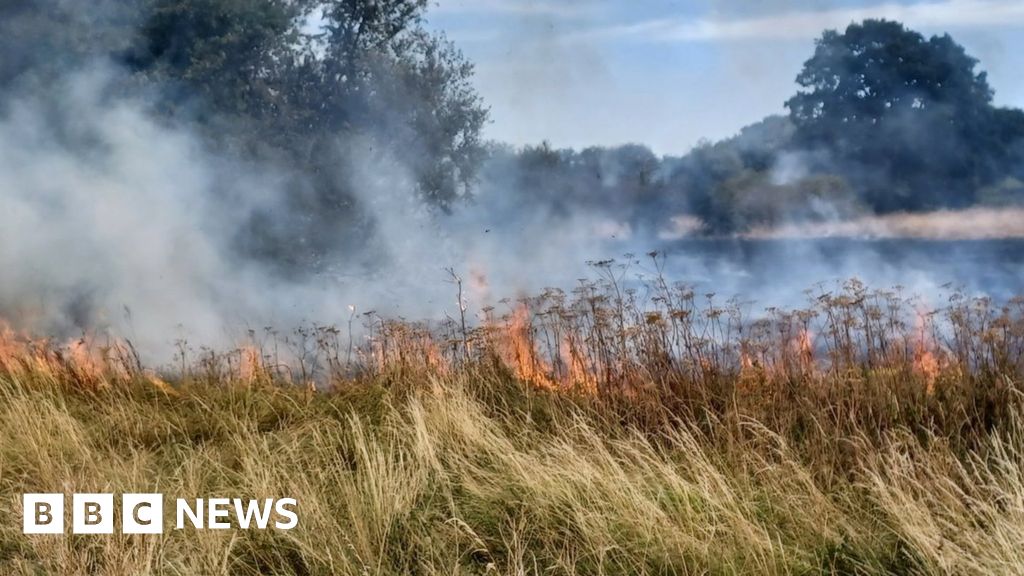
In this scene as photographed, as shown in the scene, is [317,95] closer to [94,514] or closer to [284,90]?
[284,90]

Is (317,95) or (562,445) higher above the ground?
(317,95)

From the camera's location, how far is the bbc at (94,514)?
407 cm

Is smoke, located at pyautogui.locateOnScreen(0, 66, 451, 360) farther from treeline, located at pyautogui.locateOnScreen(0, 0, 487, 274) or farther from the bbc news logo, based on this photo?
the bbc news logo

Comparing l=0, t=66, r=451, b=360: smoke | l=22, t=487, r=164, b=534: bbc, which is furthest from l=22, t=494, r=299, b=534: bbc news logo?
l=0, t=66, r=451, b=360: smoke

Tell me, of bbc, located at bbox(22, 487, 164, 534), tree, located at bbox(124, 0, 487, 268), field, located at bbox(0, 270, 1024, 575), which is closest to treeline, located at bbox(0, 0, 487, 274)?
tree, located at bbox(124, 0, 487, 268)

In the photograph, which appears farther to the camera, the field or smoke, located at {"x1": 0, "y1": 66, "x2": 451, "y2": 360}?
smoke, located at {"x1": 0, "y1": 66, "x2": 451, "y2": 360}

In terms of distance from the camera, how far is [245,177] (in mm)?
11570

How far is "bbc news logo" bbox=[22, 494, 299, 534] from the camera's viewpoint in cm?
407

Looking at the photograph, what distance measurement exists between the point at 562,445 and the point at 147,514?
5.46 ft

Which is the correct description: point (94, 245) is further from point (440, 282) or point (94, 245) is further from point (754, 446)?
point (754, 446)

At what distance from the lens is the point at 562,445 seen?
15.3 ft

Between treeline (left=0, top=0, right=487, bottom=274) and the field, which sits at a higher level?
treeline (left=0, top=0, right=487, bottom=274)

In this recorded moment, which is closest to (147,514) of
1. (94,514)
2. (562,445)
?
(94,514)

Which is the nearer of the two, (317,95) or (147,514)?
(147,514)
